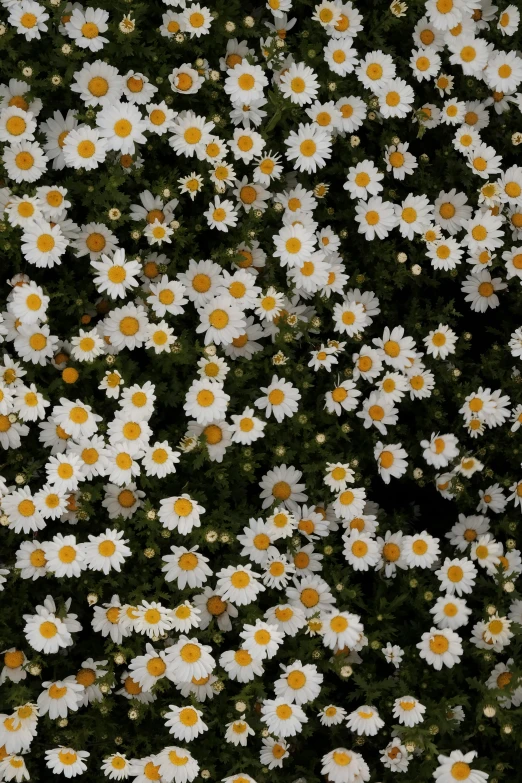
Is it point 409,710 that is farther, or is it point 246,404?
point 246,404

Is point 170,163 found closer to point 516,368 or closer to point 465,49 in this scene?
point 465,49

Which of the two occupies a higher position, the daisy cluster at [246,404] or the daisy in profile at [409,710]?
the daisy cluster at [246,404]

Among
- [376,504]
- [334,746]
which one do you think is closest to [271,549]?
[376,504]

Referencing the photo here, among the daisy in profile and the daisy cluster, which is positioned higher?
the daisy cluster

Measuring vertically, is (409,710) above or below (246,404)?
below
